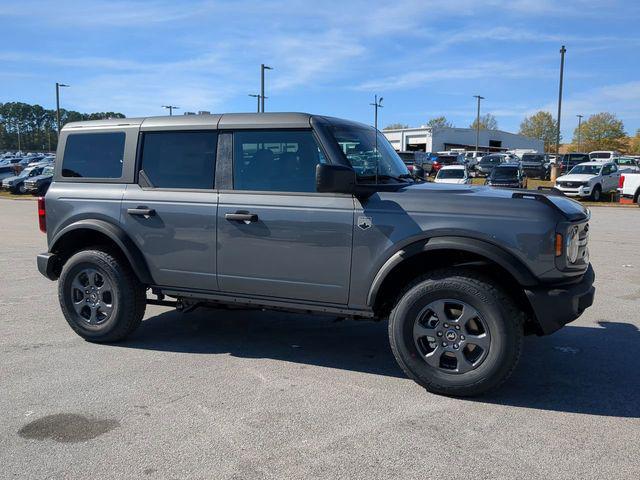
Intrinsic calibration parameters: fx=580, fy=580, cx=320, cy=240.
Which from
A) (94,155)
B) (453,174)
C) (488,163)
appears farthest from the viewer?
(488,163)

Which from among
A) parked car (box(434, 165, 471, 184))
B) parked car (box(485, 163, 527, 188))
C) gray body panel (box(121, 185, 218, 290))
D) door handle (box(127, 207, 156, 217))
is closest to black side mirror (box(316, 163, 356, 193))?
gray body panel (box(121, 185, 218, 290))

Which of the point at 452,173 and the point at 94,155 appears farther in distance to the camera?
the point at 452,173

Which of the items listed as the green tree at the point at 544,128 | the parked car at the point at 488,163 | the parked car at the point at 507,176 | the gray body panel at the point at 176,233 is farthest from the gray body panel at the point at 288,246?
the green tree at the point at 544,128

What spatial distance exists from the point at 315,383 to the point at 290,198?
56.3 inches

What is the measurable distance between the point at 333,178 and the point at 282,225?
68 centimetres

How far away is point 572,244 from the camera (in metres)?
4.01

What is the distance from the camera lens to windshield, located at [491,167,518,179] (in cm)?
2752

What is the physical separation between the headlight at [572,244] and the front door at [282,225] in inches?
59.5

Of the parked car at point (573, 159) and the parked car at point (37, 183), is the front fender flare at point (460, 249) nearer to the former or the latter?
the parked car at point (37, 183)

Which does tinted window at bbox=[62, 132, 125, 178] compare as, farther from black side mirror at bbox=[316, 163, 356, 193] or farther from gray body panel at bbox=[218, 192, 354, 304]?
black side mirror at bbox=[316, 163, 356, 193]

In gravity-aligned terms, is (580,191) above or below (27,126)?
below

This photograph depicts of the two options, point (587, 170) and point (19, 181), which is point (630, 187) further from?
point (19, 181)

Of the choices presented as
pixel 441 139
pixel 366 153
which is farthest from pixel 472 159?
pixel 366 153

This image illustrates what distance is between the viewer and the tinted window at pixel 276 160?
454 centimetres
